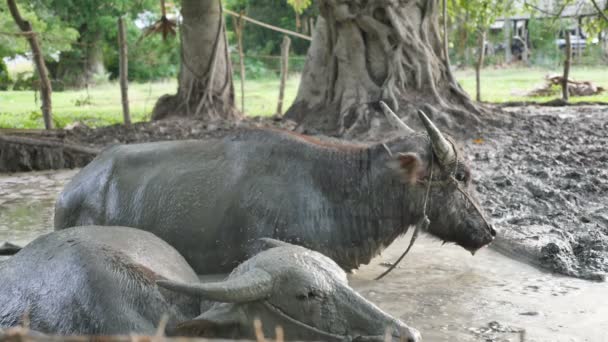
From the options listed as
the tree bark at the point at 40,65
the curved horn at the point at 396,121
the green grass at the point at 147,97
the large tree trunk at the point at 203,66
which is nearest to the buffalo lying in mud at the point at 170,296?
the curved horn at the point at 396,121

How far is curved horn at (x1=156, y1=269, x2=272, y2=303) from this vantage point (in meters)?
2.96

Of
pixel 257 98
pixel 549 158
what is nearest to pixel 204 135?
pixel 549 158

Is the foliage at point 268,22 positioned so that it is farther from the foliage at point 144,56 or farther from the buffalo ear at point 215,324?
the buffalo ear at point 215,324

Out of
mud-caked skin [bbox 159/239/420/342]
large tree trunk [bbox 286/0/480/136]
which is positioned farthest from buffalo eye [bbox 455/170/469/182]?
large tree trunk [bbox 286/0/480/136]

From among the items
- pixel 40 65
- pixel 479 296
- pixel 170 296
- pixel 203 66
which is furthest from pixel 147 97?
pixel 170 296

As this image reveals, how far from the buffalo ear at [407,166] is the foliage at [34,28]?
41.8 feet

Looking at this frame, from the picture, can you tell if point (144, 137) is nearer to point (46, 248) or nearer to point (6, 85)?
point (46, 248)

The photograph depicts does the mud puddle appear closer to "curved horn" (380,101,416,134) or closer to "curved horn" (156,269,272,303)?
"curved horn" (380,101,416,134)

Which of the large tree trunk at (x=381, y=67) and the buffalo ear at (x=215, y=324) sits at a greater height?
the large tree trunk at (x=381, y=67)

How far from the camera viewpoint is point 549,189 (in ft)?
26.0

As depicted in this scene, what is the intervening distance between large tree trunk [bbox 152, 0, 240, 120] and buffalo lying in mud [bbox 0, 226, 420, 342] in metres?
11.0

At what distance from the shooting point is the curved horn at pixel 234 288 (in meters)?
2.96

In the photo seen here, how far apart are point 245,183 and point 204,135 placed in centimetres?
693

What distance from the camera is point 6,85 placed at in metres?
25.8
